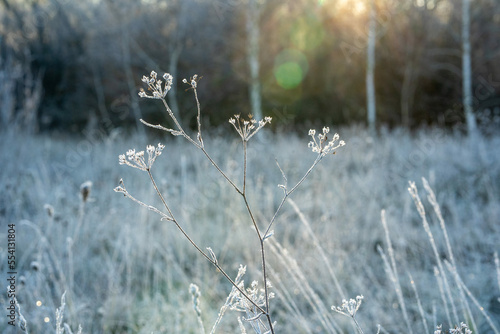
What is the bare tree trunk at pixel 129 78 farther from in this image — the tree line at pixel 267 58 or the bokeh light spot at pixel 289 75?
the bokeh light spot at pixel 289 75

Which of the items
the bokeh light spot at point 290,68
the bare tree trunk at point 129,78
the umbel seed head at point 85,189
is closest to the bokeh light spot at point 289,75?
the bokeh light spot at point 290,68

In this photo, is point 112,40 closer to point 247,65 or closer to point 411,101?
point 247,65

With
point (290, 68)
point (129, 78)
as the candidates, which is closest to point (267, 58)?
point (290, 68)

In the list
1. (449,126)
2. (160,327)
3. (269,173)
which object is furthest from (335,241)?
(449,126)

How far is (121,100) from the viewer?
10.8 m

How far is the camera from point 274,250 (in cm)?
162

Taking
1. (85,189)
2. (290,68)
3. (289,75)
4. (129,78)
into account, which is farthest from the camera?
(289,75)

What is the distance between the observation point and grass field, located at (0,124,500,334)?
2.28m

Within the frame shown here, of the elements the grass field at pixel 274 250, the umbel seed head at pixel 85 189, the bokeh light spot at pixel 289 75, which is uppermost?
the bokeh light spot at pixel 289 75

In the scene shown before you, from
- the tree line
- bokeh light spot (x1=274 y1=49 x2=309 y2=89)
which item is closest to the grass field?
the tree line

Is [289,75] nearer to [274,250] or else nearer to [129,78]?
[129,78]

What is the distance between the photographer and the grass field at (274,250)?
7.47ft

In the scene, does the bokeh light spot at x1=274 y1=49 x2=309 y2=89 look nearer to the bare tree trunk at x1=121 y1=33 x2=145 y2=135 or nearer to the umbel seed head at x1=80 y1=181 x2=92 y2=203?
the bare tree trunk at x1=121 y1=33 x2=145 y2=135

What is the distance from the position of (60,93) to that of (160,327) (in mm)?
11645
